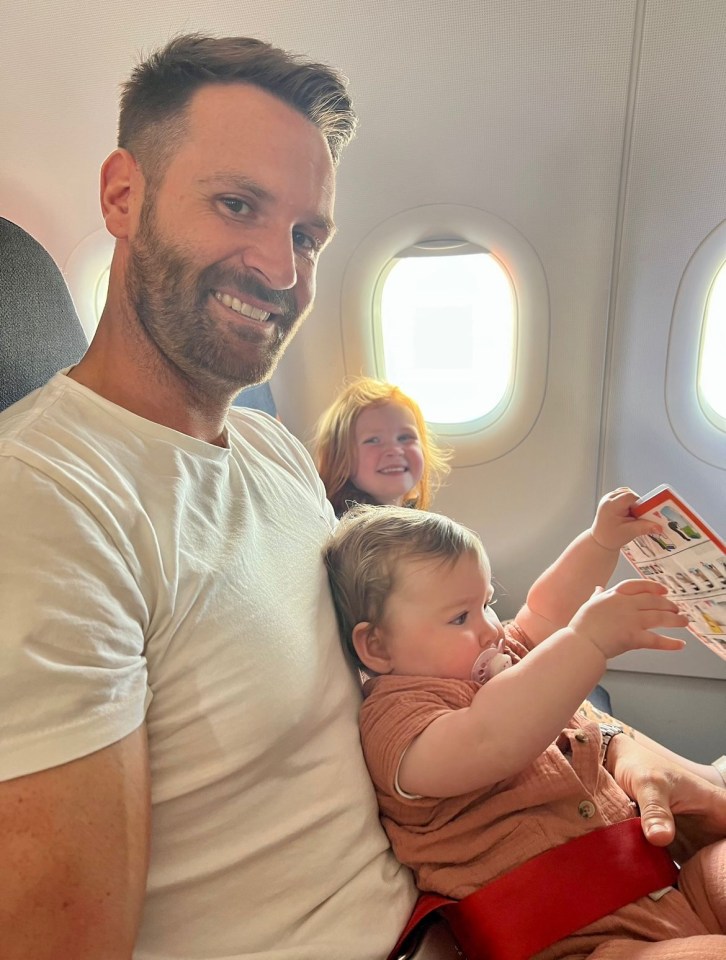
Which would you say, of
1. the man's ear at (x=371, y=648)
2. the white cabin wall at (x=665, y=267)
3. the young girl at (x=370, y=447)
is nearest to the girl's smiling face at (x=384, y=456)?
the young girl at (x=370, y=447)

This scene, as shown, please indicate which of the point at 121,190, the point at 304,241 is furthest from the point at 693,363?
the point at 121,190

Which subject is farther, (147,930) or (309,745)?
(309,745)

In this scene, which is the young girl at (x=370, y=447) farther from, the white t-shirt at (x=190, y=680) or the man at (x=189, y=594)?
the white t-shirt at (x=190, y=680)

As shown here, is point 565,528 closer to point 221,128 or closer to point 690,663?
point 690,663

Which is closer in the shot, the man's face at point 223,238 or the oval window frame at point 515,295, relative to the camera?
the man's face at point 223,238

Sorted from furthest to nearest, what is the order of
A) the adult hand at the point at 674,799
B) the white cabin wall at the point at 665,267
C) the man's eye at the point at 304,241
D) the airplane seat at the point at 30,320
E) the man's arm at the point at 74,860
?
the white cabin wall at the point at 665,267 → the man's eye at the point at 304,241 → the airplane seat at the point at 30,320 → the adult hand at the point at 674,799 → the man's arm at the point at 74,860

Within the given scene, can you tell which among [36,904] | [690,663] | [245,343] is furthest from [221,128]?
[690,663]

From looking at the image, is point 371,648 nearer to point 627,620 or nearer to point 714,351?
point 627,620

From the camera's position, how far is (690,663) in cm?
248

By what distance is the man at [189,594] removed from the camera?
0.69 metres

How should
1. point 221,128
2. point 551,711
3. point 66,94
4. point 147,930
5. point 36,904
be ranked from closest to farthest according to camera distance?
point 36,904, point 147,930, point 551,711, point 221,128, point 66,94

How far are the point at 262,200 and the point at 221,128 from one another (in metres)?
0.13

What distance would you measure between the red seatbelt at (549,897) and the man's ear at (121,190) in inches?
45.4

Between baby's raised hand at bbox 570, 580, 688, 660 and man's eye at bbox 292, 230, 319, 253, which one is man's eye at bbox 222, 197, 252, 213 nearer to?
man's eye at bbox 292, 230, 319, 253
